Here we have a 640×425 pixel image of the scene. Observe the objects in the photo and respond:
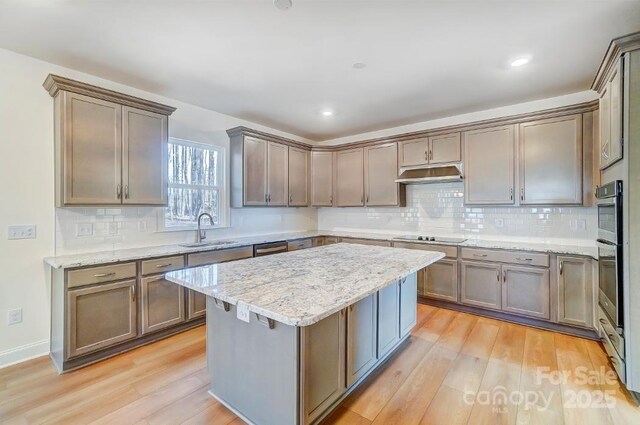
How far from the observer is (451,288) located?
3600mm

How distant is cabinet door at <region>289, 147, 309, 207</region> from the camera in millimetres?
4695

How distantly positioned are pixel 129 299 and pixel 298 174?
9.65ft

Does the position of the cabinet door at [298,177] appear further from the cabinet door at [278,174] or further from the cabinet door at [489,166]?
the cabinet door at [489,166]

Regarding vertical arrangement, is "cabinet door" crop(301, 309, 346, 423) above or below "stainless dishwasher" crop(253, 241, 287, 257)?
below

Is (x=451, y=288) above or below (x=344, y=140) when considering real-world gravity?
below

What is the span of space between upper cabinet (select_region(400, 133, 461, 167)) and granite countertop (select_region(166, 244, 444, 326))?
6.04 feet

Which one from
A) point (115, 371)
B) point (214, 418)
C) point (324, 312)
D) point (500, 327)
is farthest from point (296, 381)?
point (500, 327)

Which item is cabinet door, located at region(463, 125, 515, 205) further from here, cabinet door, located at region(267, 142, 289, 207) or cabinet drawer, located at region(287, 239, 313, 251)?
cabinet door, located at region(267, 142, 289, 207)

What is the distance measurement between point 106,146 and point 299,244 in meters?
2.63

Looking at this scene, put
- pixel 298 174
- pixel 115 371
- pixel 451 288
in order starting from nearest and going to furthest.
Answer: pixel 115 371 → pixel 451 288 → pixel 298 174

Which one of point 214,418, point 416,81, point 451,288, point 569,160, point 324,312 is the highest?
point 416,81

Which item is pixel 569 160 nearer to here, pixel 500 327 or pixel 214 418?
pixel 500 327

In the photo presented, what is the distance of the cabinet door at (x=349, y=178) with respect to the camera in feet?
15.7

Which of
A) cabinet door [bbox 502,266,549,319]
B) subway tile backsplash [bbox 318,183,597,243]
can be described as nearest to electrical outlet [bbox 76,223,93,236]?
subway tile backsplash [bbox 318,183,597,243]
